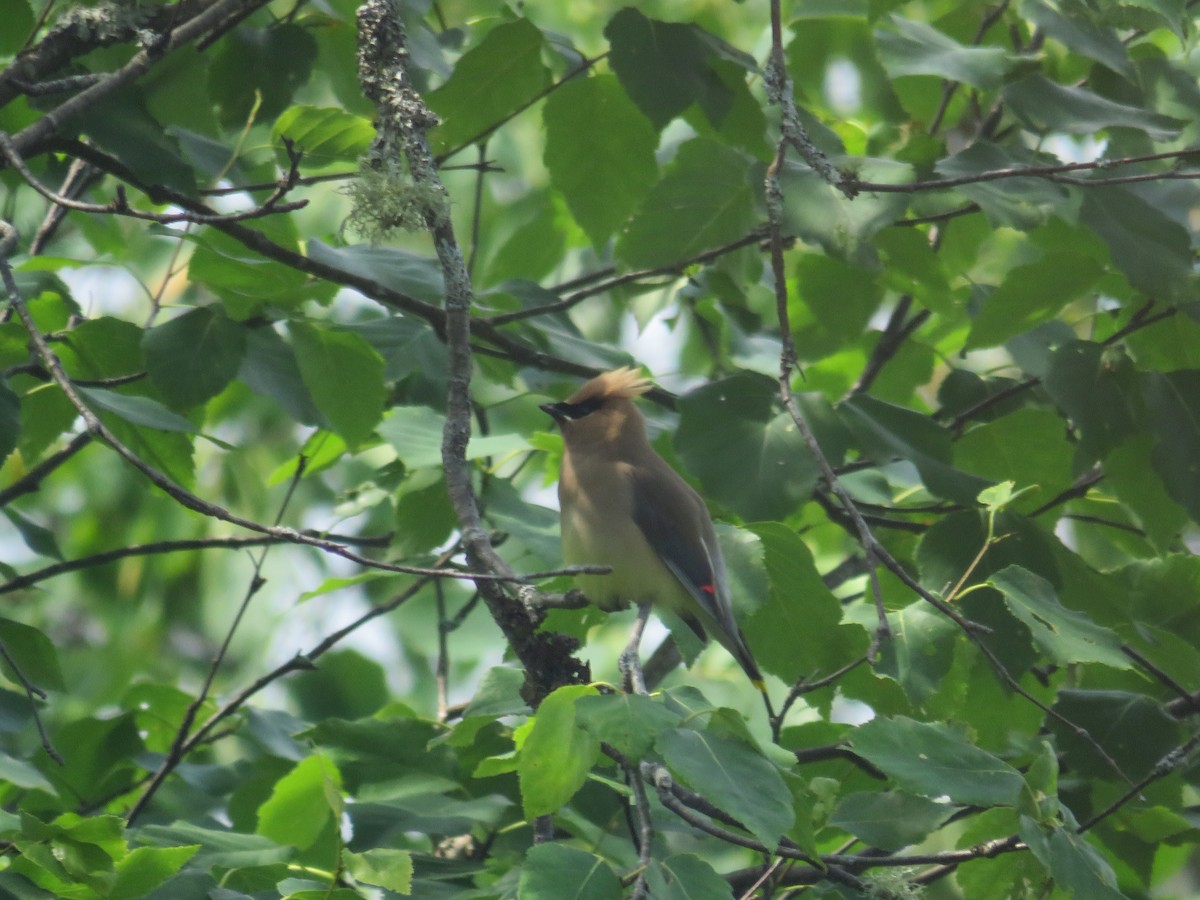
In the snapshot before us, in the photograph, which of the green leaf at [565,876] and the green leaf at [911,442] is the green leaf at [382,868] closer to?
the green leaf at [565,876]

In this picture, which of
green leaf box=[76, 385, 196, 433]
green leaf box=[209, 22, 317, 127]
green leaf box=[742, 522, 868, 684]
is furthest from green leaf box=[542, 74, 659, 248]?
green leaf box=[76, 385, 196, 433]

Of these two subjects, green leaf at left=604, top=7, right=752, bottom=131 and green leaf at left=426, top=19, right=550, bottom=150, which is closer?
green leaf at left=604, top=7, right=752, bottom=131

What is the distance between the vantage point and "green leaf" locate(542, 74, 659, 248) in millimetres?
3170

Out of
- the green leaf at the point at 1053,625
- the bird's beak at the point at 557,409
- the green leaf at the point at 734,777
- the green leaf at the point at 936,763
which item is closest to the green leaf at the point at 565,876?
the green leaf at the point at 734,777

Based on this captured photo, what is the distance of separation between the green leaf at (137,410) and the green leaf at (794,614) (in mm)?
1120

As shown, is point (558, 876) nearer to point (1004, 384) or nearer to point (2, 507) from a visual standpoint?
point (2, 507)

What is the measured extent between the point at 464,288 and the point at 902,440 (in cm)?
112

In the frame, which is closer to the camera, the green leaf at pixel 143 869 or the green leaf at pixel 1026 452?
the green leaf at pixel 143 869

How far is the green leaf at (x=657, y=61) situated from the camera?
2879 mm

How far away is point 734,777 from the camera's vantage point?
5.57 feet

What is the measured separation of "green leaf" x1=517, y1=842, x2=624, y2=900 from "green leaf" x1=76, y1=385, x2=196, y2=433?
1148mm

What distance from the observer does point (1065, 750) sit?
279cm

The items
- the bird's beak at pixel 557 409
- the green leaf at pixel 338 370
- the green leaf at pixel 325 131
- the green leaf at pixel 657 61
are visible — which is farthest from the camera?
the bird's beak at pixel 557 409

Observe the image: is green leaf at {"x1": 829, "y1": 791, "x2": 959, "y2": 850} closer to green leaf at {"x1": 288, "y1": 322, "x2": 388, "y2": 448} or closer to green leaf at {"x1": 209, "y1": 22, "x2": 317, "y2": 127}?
green leaf at {"x1": 288, "y1": 322, "x2": 388, "y2": 448}
